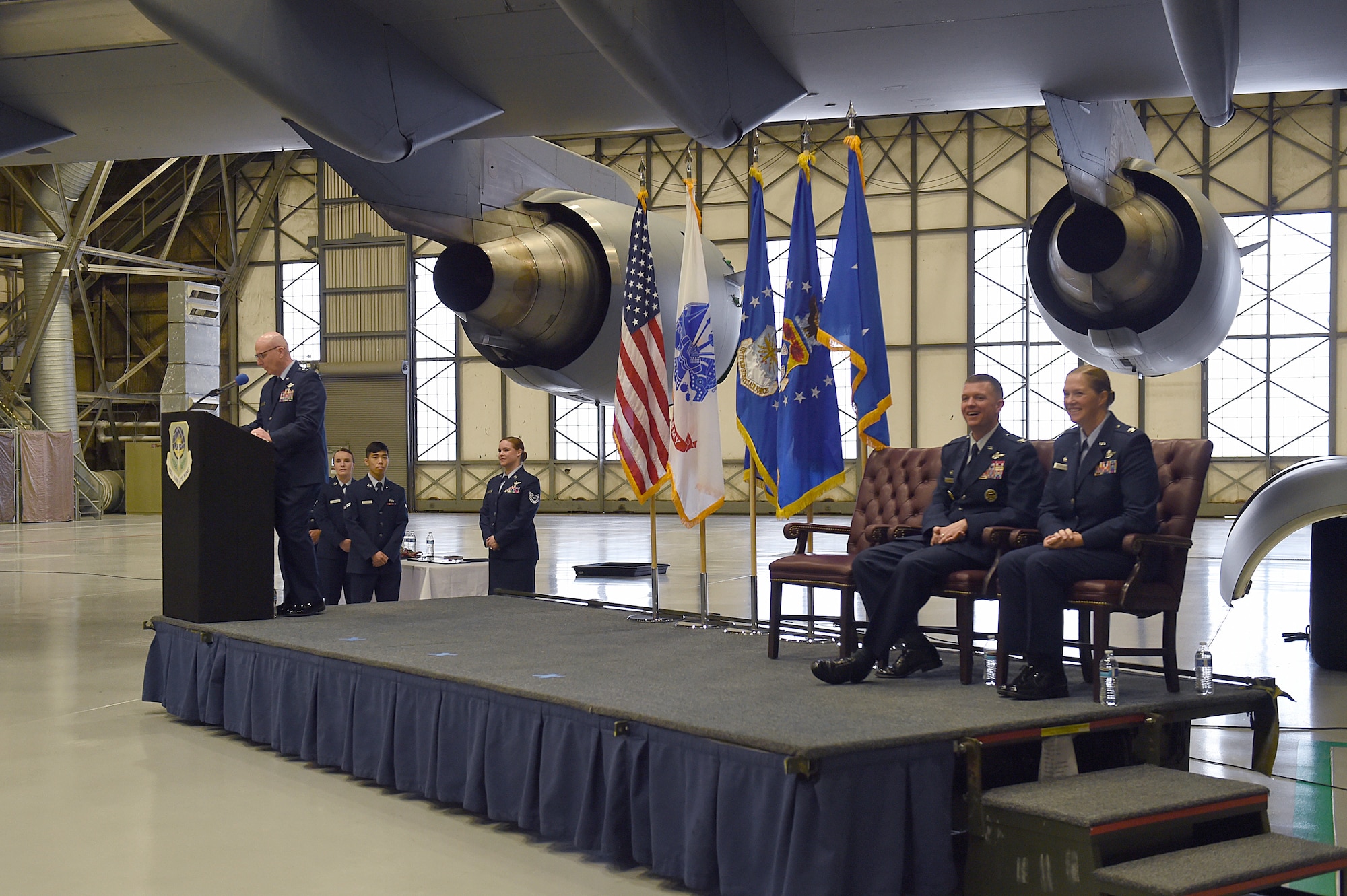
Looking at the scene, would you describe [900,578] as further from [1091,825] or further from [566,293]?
[566,293]

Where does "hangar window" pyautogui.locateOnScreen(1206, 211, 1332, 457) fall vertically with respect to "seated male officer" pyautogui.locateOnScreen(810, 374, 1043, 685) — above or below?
above

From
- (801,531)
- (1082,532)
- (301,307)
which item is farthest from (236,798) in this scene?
(301,307)

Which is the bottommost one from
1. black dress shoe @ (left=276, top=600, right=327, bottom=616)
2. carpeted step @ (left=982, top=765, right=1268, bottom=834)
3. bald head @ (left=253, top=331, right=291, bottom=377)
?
carpeted step @ (left=982, top=765, right=1268, bottom=834)

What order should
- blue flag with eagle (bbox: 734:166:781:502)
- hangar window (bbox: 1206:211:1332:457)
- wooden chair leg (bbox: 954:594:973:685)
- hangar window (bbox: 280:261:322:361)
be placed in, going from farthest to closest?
hangar window (bbox: 280:261:322:361)
hangar window (bbox: 1206:211:1332:457)
blue flag with eagle (bbox: 734:166:781:502)
wooden chair leg (bbox: 954:594:973:685)

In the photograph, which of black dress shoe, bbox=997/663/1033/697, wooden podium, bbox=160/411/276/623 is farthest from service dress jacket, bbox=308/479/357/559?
black dress shoe, bbox=997/663/1033/697

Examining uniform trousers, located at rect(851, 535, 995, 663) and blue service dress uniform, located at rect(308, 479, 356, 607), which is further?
blue service dress uniform, located at rect(308, 479, 356, 607)

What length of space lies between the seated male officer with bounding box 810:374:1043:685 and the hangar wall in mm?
18842

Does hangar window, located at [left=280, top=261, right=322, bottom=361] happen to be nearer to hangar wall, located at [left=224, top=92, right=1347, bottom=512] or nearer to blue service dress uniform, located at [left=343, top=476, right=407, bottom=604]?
hangar wall, located at [left=224, top=92, right=1347, bottom=512]

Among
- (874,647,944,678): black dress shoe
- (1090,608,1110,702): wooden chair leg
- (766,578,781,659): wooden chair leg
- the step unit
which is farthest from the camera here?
(766,578,781,659): wooden chair leg

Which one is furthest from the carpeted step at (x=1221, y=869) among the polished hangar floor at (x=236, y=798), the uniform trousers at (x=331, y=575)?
the uniform trousers at (x=331, y=575)

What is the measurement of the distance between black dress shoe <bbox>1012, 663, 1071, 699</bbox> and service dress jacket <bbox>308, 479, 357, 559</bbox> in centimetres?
525

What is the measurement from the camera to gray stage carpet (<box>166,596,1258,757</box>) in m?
3.66

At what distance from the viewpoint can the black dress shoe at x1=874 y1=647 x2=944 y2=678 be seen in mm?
4941

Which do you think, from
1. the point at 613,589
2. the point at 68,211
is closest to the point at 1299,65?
the point at 613,589
